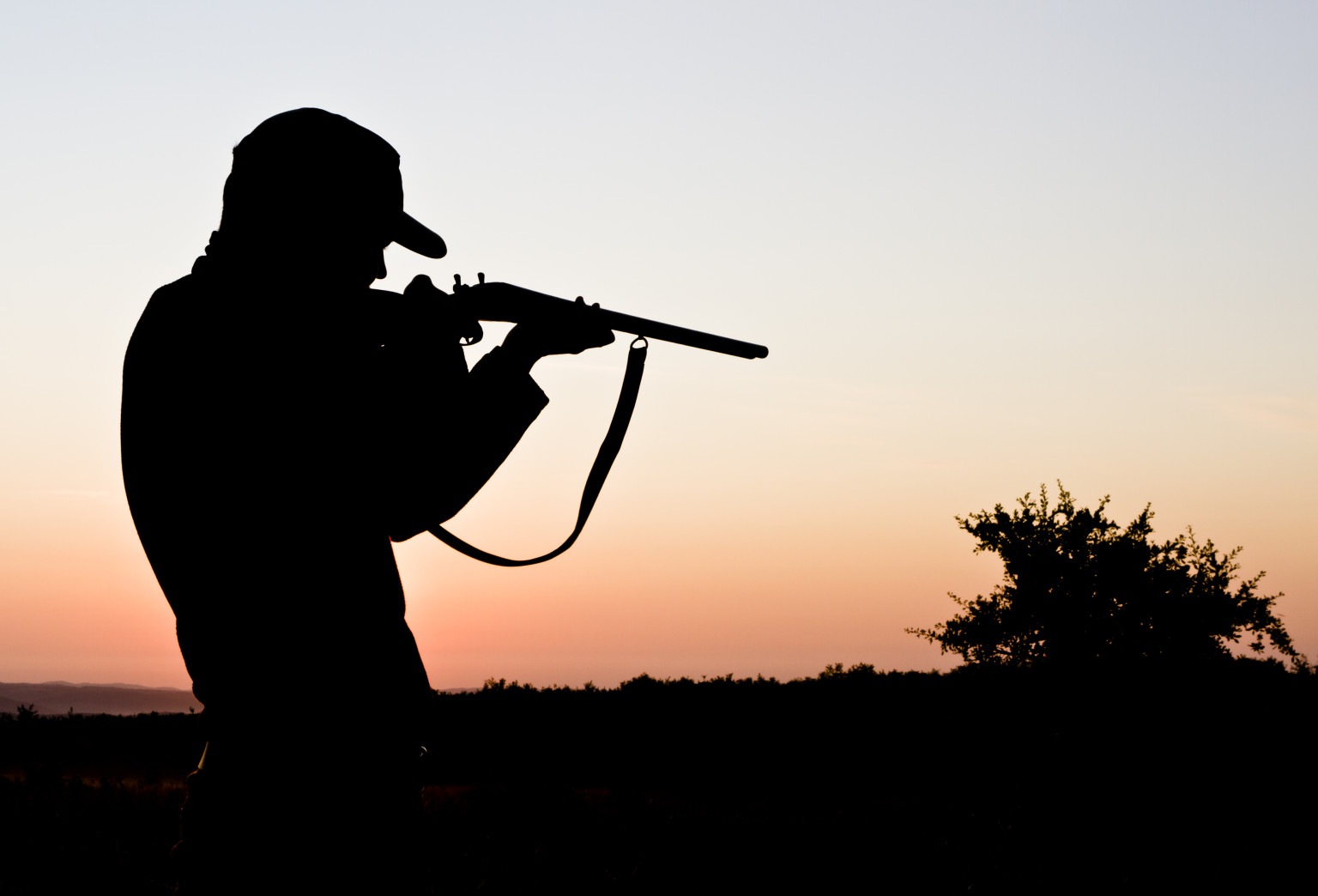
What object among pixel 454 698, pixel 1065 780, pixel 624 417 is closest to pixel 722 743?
pixel 1065 780

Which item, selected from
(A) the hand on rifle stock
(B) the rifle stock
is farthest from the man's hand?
(B) the rifle stock

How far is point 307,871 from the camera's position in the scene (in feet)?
9.89

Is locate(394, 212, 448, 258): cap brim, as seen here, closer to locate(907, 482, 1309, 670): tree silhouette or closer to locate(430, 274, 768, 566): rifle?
locate(430, 274, 768, 566): rifle

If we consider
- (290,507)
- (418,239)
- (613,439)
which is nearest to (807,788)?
(613,439)

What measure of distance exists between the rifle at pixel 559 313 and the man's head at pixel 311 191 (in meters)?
0.82

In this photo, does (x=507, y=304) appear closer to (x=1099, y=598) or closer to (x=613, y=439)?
(x=613, y=439)

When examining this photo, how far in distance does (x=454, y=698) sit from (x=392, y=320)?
21.8 m

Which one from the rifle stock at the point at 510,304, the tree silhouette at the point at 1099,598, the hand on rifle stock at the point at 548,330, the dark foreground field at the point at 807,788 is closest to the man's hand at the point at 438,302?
the hand on rifle stock at the point at 548,330

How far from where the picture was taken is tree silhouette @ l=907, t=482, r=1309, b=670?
3925 cm

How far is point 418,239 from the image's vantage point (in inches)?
158

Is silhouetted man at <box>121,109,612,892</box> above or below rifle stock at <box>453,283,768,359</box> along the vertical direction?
below

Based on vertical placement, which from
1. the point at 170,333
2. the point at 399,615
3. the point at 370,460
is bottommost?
the point at 399,615

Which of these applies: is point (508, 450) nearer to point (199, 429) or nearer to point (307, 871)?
point (199, 429)

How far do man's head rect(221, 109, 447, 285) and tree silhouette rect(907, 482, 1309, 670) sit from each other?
3794cm
